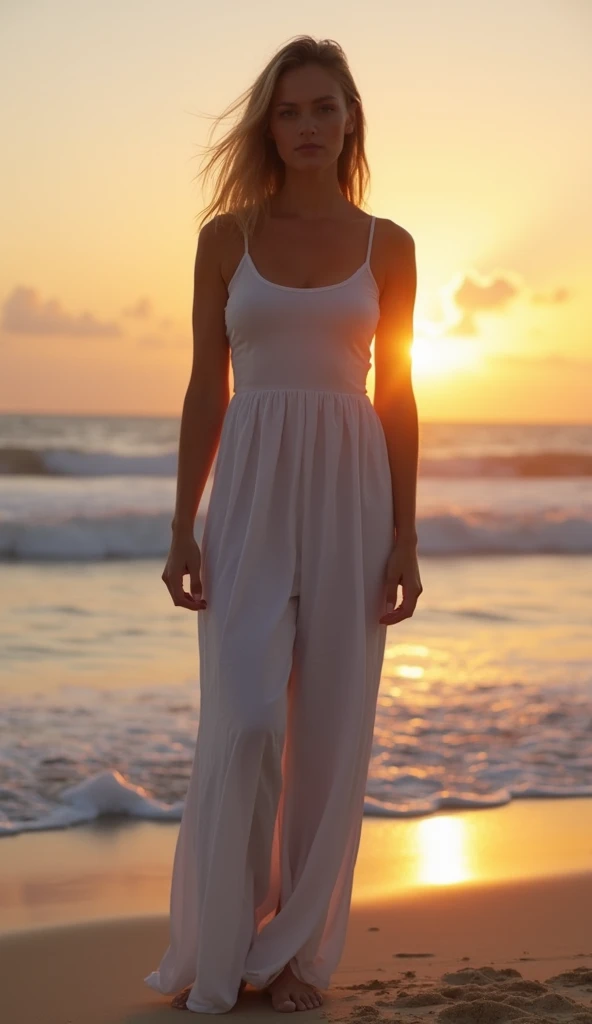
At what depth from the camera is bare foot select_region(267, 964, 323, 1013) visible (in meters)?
2.78

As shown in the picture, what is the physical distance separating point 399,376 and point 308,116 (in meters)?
0.62

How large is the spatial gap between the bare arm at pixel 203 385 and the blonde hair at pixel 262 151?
0.13m

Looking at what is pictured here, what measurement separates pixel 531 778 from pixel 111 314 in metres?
21.7

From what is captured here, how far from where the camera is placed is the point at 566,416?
33.9m

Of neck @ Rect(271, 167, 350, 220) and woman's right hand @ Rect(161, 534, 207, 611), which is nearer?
woman's right hand @ Rect(161, 534, 207, 611)

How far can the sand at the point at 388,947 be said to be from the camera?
2824 mm

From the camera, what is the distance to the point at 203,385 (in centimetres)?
293

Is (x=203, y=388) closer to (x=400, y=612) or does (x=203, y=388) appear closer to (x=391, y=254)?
(x=391, y=254)

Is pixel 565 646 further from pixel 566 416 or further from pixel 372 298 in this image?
pixel 566 416

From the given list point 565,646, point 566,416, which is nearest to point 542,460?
point 566,416

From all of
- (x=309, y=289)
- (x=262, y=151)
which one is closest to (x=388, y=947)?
(x=309, y=289)

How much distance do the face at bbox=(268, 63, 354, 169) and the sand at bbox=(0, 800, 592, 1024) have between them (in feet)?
6.27

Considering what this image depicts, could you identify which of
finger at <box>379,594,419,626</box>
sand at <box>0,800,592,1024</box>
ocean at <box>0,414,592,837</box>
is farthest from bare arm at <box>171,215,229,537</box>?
ocean at <box>0,414,592,837</box>

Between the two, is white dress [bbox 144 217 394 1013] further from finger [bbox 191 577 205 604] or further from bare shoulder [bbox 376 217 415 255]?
bare shoulder [bbox 376 217 415 255]
